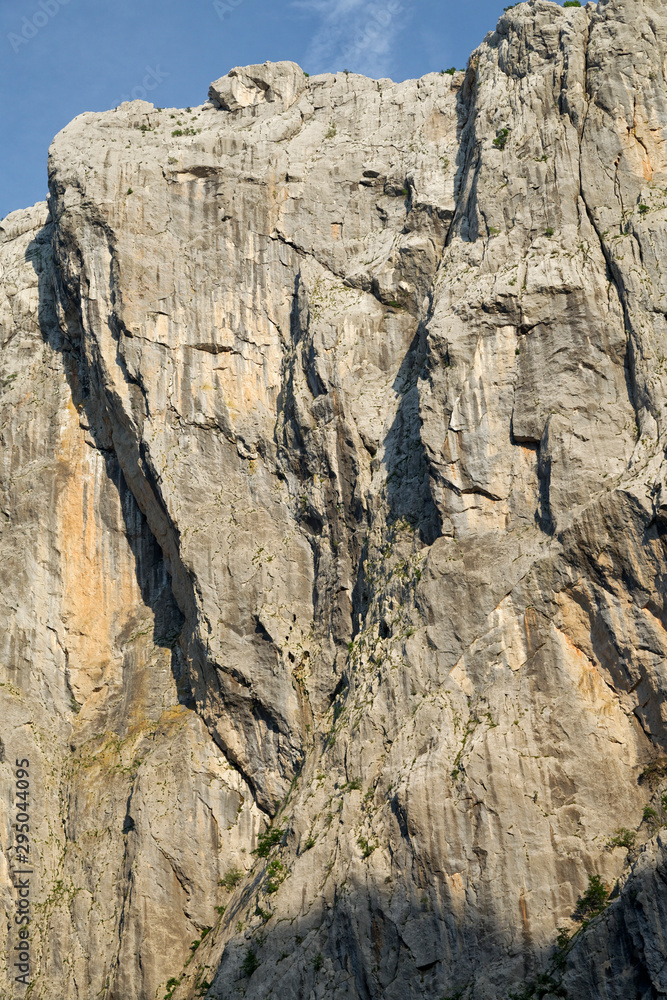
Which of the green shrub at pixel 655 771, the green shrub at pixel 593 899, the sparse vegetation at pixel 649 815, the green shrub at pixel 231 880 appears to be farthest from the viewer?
the green shrub at pixel 231 880

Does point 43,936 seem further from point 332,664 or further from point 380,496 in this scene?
point 380,496

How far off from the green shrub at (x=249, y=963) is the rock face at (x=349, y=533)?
0.08m

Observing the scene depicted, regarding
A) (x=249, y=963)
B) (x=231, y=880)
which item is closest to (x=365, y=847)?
(x=249, y=963)

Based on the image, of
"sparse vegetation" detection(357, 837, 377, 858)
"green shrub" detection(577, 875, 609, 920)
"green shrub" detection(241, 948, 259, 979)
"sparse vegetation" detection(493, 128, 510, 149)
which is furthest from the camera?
"sparse vegetation" detection(493, 128, 510, 149)

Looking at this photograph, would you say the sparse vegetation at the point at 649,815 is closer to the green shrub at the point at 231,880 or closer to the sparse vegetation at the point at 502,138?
the green shrub at the point at 231,880

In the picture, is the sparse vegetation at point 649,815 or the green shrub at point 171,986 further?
the green shrub at point 171,986

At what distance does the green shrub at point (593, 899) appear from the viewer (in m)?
27.2

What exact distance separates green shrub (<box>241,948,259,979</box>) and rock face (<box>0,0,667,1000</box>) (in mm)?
79

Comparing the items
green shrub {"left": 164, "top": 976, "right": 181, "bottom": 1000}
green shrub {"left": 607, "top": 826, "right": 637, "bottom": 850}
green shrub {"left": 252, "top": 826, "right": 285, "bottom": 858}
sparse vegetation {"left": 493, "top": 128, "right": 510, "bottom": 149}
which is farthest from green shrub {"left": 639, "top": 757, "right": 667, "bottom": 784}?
sparse vegetation {"left": 493, "top": 128, "right": 510, "bottom": 149}

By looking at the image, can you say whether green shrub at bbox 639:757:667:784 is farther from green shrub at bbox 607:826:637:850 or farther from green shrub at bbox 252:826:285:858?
green shrub at bbox 252:826:285:858

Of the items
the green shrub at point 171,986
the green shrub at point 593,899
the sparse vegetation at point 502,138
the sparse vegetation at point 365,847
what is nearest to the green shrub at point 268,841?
the sparse vegetation at point 365,847

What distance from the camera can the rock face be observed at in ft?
94.3

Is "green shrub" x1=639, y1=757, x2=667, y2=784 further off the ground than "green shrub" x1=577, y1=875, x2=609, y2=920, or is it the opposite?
"green shrub" x1=639, y1=757, x2=667, y2=784

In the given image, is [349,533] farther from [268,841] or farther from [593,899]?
[593,899]
